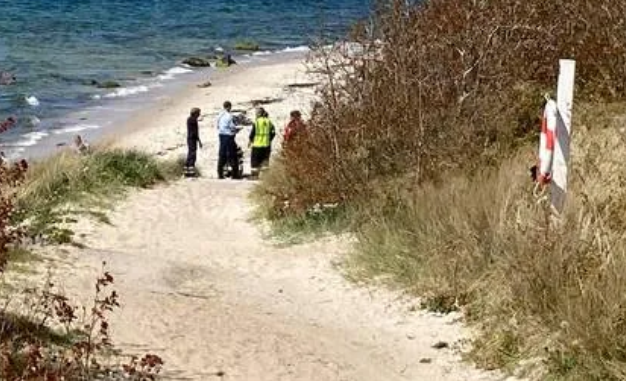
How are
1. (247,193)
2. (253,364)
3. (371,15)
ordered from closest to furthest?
(253,364) < (371,15) < (247,193)

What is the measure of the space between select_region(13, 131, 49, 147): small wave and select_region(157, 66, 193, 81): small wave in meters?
10.3

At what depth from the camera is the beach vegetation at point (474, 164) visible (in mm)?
8797

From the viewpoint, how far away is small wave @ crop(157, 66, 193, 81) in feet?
120

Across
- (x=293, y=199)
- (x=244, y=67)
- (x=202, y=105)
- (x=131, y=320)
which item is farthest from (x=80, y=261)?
(x=244, y=67)

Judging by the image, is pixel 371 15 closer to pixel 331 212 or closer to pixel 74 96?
pixel 331 212

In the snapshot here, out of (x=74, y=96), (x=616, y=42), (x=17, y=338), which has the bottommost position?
(x=74, y=96)

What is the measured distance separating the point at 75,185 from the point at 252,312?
6.64m

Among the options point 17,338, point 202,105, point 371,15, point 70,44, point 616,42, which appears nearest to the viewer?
point 17,338

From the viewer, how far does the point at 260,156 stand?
64.1ft

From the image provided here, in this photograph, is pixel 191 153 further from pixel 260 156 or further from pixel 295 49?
pixel 295 49

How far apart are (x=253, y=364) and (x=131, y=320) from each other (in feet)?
4.05

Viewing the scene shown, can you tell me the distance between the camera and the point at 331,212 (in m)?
13.4

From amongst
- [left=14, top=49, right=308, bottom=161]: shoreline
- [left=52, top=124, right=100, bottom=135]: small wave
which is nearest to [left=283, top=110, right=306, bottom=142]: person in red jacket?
[left=14, top=49, right=308, bottom=161]: shoreline

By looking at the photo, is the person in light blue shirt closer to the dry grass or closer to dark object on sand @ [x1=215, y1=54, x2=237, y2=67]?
the dry grass
